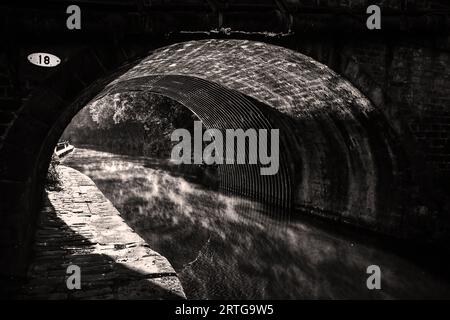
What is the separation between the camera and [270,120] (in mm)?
12062

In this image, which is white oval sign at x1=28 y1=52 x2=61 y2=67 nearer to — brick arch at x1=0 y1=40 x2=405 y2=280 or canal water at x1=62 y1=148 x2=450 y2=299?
brick arch at x1=0 y1=40 x2=405 y2=280

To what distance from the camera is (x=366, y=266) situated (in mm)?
7488

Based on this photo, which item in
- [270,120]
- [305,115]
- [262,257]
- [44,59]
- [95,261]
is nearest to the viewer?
[44,59]

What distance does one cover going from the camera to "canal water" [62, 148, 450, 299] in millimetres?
6238

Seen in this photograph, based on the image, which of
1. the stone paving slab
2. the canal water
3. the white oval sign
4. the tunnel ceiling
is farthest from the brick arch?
the canal water

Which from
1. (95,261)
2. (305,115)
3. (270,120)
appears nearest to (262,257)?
(95,261)

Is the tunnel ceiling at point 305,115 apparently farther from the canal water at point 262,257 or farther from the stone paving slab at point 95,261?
the stone paving slab at point 95,261

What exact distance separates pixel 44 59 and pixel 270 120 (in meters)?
7.72

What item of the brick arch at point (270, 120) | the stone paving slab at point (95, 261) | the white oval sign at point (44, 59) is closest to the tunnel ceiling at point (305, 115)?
the brick arch at point (270, 120)

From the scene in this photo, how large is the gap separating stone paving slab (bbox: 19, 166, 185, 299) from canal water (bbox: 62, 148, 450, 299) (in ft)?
2.05

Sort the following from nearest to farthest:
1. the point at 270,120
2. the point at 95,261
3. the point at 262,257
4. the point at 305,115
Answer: the point at 95,261 → the point at 262,257 → the point at 305,115 → the point at 270,120

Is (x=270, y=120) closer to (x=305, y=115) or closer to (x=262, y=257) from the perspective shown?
(x=305, y=115)

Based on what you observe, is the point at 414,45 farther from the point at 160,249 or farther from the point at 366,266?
the point at 160,249

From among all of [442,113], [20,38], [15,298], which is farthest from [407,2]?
[15,298]
